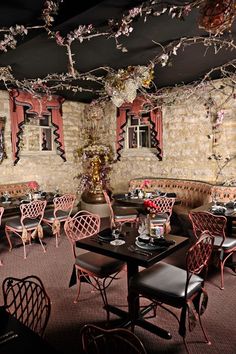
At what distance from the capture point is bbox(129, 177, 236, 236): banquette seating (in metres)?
5.74

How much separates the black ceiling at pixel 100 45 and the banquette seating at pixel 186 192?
2341mm

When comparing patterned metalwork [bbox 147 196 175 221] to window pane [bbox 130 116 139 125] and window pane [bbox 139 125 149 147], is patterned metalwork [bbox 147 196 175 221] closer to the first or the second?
window pane [bbox 139 125 149 147]

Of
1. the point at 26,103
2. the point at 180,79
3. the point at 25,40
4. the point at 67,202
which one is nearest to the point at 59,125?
the point at 26,103

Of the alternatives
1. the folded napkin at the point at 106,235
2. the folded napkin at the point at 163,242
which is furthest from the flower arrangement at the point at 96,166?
the folded napkin at the point at 163,242

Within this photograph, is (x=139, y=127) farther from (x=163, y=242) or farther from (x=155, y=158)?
(x=163, y=242)

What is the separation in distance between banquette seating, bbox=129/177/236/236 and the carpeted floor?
5.62ft

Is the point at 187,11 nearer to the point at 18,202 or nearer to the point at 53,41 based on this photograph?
the point at 53,41

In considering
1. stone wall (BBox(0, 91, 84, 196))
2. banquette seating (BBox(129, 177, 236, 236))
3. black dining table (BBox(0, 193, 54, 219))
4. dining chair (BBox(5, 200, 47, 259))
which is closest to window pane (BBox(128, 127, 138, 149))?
banquette seating (BBox(129, 177, 236, 236))

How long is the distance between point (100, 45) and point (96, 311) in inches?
141

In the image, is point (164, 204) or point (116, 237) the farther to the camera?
point (164, 204)

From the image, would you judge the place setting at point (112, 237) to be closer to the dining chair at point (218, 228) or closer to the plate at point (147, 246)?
the plate at point (147, 246)

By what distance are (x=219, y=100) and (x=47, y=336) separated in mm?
5556

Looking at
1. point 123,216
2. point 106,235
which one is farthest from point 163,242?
point 123,216

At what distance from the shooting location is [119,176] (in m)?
8.30
